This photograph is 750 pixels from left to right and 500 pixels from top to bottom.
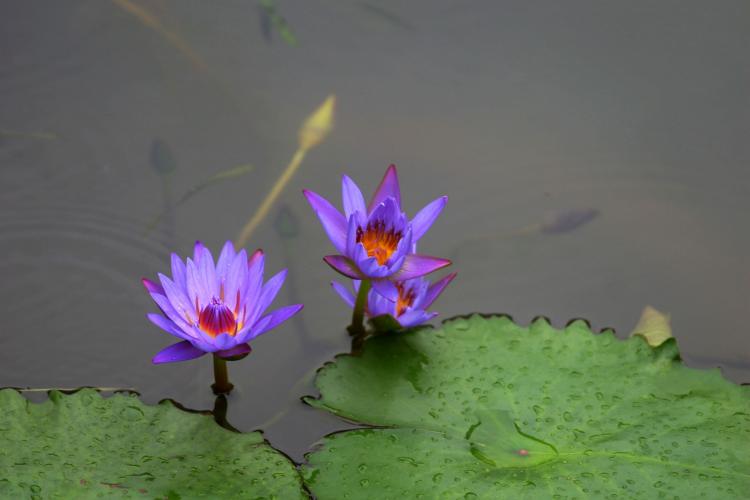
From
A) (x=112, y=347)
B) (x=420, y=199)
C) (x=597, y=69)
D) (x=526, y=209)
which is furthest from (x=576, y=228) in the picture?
(x=112, y=347)

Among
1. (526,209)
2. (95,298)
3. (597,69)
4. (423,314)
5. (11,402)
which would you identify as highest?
(597,69)

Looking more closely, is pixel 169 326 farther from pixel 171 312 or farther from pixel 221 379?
pixel 221 379

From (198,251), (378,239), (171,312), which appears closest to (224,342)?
(171,312)

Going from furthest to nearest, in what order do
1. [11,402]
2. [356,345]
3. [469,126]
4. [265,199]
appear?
[469,126] → [265,199] → [356,345] → [11,402]

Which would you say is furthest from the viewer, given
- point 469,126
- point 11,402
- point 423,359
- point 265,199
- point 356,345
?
point 469,126

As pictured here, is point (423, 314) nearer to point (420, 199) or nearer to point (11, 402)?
point (420, 199)
